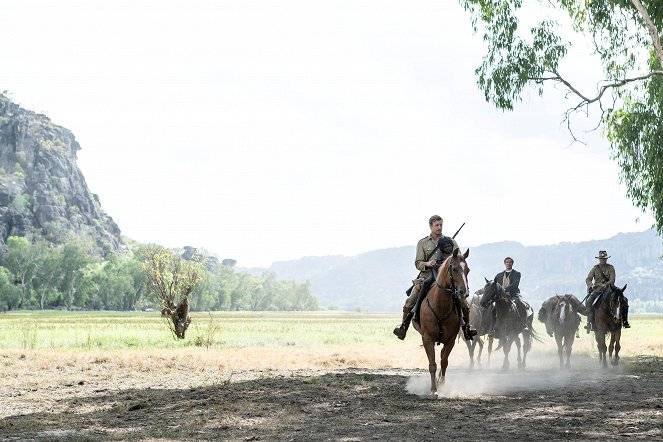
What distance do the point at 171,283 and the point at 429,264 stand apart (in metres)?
21.9

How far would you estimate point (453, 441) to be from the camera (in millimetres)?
9258

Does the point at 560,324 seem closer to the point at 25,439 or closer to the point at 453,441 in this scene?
the point at 453,441

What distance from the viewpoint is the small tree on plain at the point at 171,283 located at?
32438 millimetres

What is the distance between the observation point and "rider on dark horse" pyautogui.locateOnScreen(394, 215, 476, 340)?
44.9ft

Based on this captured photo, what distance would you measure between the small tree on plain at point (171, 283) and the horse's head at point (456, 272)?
2053 centimetres

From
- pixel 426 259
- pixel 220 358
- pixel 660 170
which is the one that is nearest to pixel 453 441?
pixel 426 259

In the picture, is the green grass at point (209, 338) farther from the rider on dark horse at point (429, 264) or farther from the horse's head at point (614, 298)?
the rider on dark horse at point (429, 264)

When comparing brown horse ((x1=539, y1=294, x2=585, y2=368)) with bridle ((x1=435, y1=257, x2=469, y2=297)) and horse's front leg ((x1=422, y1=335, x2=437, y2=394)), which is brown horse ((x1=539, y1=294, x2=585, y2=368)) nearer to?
horse's front leg ((x1=422, y1=335, x2=437, y2=394))

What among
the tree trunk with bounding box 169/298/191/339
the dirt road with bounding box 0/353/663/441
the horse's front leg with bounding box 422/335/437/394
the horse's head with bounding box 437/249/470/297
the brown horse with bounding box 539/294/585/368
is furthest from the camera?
the tree trunk with bounding box 169/298/191/339

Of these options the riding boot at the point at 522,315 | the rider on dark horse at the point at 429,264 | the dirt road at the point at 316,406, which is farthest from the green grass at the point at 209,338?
the rider on dark horse at the point at 429,264

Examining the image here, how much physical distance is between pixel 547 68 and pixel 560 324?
10.2 m

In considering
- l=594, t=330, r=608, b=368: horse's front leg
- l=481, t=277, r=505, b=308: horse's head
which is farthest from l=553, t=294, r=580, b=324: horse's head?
l=481, t=277, r=505, b=308: horse's head

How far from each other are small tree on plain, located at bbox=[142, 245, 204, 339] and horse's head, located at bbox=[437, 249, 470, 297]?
20528 mm

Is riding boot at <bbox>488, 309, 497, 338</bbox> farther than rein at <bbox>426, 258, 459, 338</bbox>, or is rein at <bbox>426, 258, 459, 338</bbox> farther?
riding boot at <bbox>488, 309, 497, 338</bbox>
